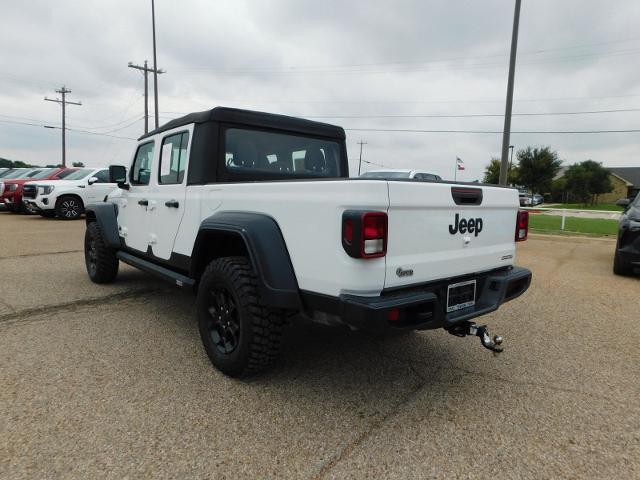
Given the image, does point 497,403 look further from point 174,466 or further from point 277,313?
point 174,466

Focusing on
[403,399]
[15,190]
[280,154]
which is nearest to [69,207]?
[15,190]

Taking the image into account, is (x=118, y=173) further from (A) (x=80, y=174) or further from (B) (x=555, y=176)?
(B) (x=555, y=176)

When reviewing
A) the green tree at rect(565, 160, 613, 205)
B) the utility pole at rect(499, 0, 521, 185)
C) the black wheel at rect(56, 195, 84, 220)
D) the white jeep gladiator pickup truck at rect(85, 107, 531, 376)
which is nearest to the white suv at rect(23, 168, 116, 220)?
the black wheel at rect(56, 195, 84, 220)

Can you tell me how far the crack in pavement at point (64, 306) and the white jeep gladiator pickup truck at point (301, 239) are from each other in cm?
106

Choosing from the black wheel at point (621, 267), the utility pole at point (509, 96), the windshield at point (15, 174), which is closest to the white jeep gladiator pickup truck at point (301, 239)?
the black wheel at point (621, 267)

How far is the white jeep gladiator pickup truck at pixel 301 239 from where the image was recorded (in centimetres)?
225

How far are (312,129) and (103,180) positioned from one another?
12.1 meters

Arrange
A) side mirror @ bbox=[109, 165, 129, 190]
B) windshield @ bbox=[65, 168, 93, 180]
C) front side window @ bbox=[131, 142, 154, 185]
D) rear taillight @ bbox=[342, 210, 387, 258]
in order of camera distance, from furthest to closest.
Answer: windshield @ bbox=[65, 168, 93, 180], side mirror @ bbox=[109, 165, 129, 190], front side window @ bbox=[131, 142, 154, 185], rear taillight @ bbox=[342, 210, 387, 258]

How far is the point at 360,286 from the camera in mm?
2238

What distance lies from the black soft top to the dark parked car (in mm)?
4877

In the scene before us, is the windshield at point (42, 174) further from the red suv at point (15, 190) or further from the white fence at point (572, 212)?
the white fence at point (572, 212)

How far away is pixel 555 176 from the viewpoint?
6075 cm

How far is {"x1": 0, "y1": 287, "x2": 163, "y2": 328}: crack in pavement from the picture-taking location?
407 centimetres

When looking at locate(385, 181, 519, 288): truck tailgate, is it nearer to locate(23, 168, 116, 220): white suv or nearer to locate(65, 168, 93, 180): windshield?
locate(23, 168, 116, 220): white suv
